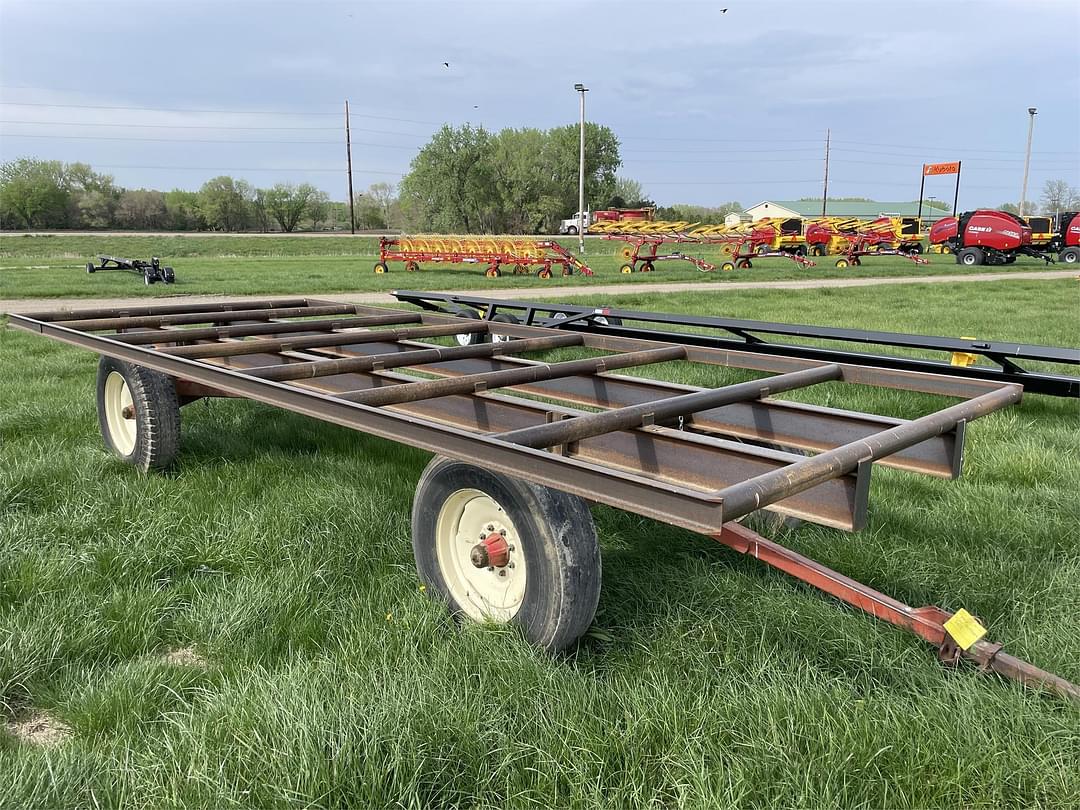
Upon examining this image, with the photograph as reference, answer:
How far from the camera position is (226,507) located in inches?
147

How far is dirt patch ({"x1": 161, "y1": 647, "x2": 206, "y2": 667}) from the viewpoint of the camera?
8.33 ft

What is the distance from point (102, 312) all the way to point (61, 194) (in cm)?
8422

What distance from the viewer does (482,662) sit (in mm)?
2363

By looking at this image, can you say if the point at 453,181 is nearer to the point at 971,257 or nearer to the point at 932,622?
the point at 971,257

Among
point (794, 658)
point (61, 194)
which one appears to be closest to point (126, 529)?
point (794, 658)

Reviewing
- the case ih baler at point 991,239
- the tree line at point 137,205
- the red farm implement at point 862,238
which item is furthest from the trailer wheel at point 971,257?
the tree line at point 137,205

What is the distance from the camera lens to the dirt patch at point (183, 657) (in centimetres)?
254

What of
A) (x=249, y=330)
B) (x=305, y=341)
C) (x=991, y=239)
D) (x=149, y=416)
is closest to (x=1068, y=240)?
(x=991, y=239)

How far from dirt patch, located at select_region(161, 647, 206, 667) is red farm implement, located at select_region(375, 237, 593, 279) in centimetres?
1905

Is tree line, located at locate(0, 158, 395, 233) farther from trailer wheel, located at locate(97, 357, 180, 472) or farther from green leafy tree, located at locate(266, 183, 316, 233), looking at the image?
trailer wheel, located at locate(97, 357, 180, 472)

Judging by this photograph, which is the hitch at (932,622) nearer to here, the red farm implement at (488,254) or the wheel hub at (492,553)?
the wheel hub at (492,553)

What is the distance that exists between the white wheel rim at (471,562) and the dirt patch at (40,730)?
121 centimetres

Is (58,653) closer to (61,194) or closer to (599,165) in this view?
(61,194)

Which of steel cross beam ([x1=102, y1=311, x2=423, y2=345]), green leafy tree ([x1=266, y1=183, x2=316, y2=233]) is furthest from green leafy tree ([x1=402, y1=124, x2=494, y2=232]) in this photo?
steel cross beam ([x1=102, y1=311, x2=423, y2=345])
